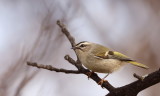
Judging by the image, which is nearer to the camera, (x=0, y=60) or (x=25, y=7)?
(x=0, y=60)

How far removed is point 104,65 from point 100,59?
0.31 ft

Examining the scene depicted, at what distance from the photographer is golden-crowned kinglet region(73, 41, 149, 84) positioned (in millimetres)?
2441

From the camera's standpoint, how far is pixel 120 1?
4438mm

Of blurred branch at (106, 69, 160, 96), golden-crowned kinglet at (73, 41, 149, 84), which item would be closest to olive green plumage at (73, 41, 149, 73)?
golden-crowned kinglet at (73, 41, 149, 84)

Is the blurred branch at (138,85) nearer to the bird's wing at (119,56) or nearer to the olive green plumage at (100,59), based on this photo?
the olive green plumage at (100,59)

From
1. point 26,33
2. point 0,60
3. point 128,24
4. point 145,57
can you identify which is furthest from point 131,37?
point 0,60

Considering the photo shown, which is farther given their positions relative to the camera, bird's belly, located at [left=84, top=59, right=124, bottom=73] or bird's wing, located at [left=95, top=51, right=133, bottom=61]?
bird's wing, located at [left=95, top=51, right=133, bottom=61]

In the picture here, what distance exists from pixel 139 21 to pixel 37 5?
1.31 m

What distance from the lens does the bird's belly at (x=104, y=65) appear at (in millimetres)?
2419

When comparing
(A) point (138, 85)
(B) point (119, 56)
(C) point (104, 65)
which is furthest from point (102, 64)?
(A) point (138, 85)

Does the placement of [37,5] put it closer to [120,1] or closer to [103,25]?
[103,25]

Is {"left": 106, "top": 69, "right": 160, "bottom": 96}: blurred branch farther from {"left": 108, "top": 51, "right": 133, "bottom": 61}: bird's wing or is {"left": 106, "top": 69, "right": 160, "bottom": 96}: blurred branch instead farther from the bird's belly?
{"left": 108, "top": 51, "right": 133, "bottom": 61}: bird's wing

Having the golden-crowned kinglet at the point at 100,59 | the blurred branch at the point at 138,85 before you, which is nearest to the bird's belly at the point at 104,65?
the golden-crowned kinglet at the point at 100,59

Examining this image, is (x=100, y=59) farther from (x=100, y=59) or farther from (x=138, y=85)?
(x=138, y=85)
